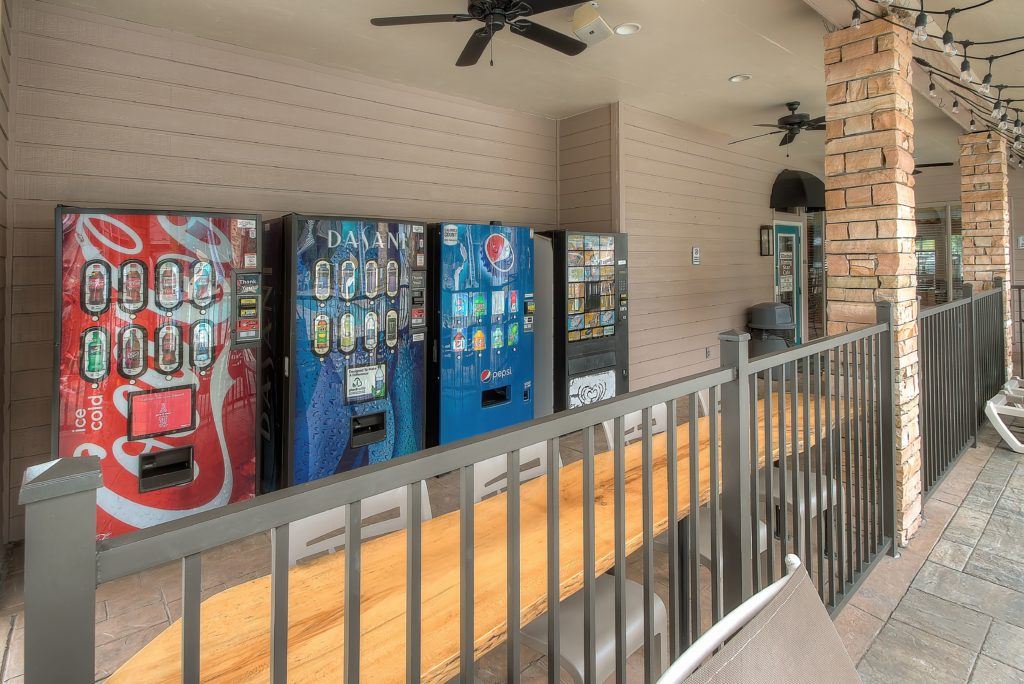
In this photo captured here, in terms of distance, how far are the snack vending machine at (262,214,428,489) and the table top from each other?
1.93 m

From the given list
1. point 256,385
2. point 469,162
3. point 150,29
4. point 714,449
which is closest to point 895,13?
point 714,449

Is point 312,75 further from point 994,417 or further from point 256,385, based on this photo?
point 994,417

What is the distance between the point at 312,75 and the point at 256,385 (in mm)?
2294

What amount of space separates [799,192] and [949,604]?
5.46 meters

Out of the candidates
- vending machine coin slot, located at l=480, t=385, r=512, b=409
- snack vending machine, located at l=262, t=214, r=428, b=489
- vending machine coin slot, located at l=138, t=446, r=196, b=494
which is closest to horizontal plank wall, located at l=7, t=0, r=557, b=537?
snack vending machine, located at l=262, t=214, r=428, b=489

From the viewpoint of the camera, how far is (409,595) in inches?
33.2

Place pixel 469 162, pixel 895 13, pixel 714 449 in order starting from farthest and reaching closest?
pixel 469 162
pixel 895 13
pixel 714 449

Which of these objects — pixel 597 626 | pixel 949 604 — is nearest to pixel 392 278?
pixel 597 626

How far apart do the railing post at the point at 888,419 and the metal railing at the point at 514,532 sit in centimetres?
4

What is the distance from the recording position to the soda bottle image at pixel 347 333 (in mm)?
3354

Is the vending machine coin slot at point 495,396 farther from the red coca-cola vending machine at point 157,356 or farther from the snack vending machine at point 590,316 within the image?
the red coca-cola vending machine at point 157,356

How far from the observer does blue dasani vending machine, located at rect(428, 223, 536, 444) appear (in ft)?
12.7

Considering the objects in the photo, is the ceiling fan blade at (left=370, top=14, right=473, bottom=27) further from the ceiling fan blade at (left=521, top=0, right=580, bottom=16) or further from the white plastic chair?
the white plastic chair

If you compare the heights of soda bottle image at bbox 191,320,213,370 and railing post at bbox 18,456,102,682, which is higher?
soda bottle image at bbox 191,320,213,370
